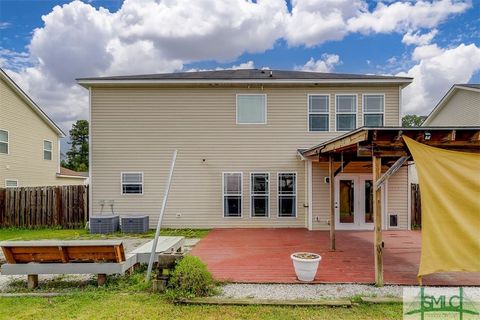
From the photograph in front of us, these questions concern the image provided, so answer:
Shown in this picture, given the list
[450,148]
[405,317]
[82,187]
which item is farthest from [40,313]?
[82,187]

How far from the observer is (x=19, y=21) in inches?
540

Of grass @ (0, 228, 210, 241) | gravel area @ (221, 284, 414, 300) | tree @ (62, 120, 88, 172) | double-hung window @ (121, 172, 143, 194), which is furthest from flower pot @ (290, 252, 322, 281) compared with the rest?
tree @ (62, 120, 88, 172)

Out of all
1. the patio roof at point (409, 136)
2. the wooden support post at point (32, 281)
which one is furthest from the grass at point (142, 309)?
the patio roof at point (409, 136)

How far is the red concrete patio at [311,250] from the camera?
6074 mm

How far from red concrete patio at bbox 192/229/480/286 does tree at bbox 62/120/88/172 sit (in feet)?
102

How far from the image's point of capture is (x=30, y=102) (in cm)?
1694

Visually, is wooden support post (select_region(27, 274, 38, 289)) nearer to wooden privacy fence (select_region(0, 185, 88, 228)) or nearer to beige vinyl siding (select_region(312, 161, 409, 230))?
wooden privacy fence (select_region(0, 185, 88, 228))

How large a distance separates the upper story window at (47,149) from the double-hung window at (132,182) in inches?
375

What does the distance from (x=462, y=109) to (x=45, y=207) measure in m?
22.3

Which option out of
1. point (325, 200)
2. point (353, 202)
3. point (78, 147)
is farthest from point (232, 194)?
point (78, 147)

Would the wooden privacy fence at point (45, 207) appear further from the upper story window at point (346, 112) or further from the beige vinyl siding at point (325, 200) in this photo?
the upper story window at point (346, 112)

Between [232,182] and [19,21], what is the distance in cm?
1166

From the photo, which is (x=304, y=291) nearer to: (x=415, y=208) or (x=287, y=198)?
(x=287, y=198)

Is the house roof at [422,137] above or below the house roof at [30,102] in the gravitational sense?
below
